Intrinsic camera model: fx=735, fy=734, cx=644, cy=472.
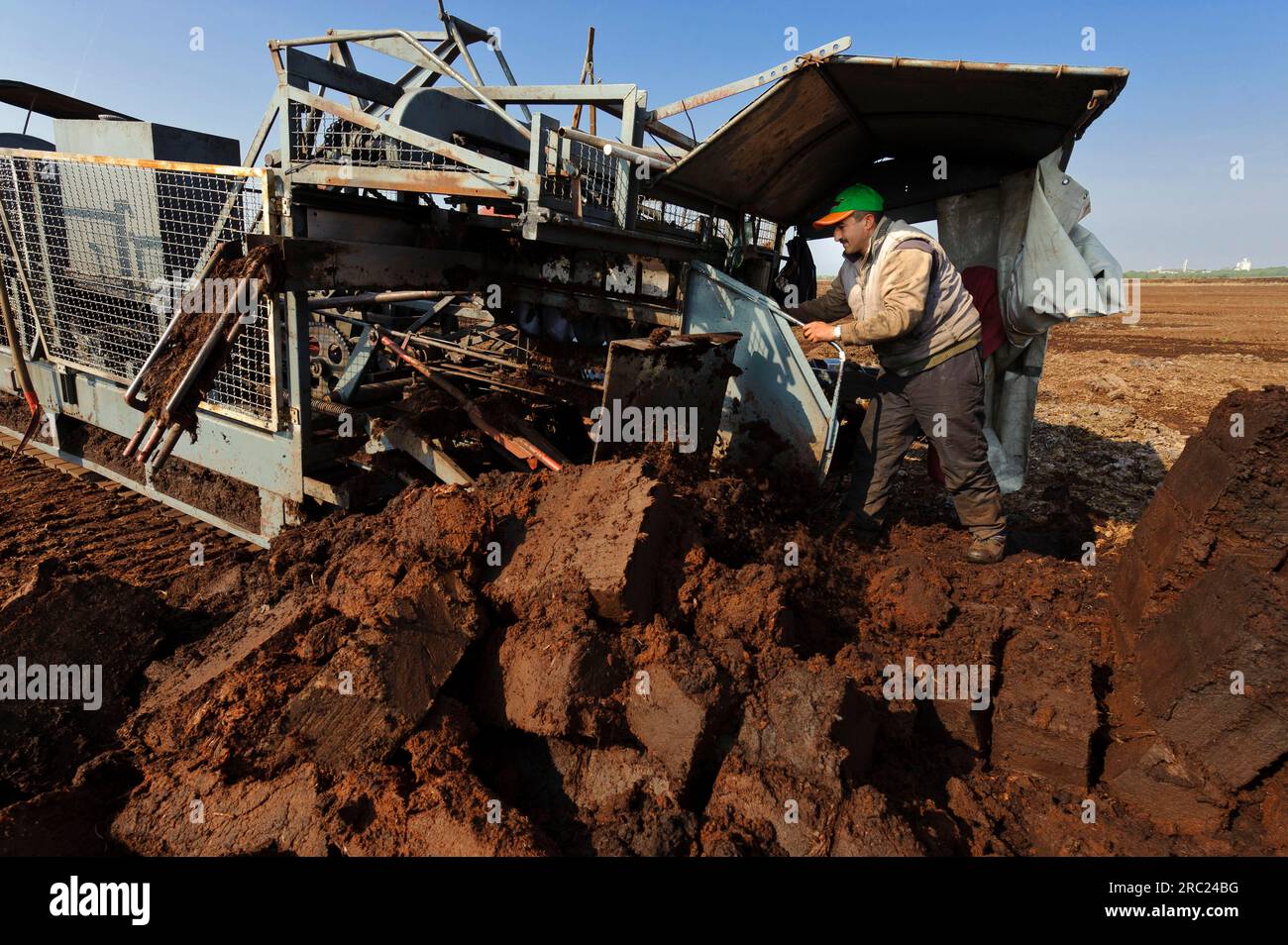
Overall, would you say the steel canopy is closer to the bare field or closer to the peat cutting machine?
the peat cutting machine

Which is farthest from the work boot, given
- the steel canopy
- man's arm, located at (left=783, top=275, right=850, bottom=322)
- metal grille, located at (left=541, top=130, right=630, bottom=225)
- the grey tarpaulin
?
metal grille, located at (left=541, top=130, right=630, bottom=225)

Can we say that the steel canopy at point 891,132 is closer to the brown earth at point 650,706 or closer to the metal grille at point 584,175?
the metal grille at point 584,175

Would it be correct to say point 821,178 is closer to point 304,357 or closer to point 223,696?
point 304,357

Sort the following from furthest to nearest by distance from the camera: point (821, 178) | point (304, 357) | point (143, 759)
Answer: point (821, 178), point (304, 357), point (143, 759)

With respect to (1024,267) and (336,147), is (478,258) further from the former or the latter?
(1024,267)

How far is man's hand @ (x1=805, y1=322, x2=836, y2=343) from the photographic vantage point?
13.9 feet

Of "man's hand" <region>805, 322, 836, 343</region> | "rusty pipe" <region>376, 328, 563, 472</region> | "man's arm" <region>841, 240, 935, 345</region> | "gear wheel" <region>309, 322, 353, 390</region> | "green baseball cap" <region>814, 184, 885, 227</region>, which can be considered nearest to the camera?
"man's arm" <region>841, 240, 935, 345</region>

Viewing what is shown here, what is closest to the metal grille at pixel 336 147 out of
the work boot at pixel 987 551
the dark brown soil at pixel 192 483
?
the dark brown soil at pixel 192 483

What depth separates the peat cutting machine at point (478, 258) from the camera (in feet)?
13.5

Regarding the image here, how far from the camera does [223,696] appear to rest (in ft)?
8.73

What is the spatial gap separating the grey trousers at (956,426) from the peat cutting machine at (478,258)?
47 cm
